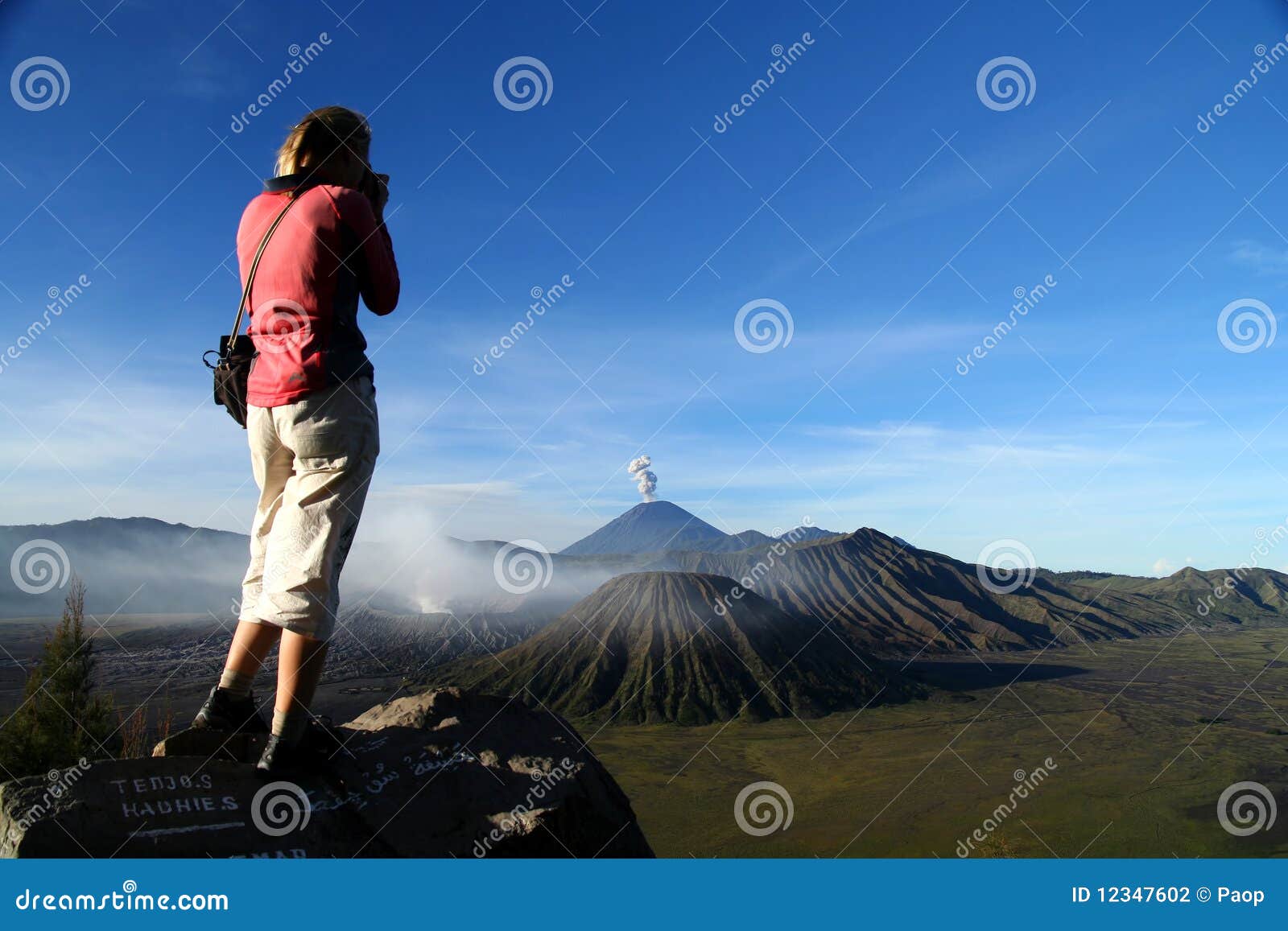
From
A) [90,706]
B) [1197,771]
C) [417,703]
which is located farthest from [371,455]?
[1197,771]

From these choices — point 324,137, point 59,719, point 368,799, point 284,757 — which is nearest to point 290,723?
point 284,757

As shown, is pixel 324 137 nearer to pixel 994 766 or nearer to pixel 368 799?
pixel 368 799

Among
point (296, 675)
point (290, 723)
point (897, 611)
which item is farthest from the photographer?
point (897, 611)

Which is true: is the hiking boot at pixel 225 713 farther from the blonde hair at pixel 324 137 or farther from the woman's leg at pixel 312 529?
the blonde hair at pixel 324 137

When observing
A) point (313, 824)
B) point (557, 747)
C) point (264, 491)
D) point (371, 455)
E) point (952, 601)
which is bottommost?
point (313, 824)

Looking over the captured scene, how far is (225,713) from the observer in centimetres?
339

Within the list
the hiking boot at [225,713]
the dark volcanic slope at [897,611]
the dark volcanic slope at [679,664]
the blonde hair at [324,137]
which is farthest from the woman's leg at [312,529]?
the dark volcanic slope at [897,611]

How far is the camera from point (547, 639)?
134250 mm

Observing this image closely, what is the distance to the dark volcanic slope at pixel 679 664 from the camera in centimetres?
11650

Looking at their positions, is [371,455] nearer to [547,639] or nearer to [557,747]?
[557,747]

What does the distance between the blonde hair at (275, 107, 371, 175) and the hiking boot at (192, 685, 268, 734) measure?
7.57ft

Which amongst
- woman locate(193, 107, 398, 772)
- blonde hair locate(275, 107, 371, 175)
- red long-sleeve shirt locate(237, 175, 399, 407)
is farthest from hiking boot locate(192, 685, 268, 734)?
blonde hair locate(275, 107, 371, 175)

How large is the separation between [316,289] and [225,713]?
193 centimetres

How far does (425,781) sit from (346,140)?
3.03 m
